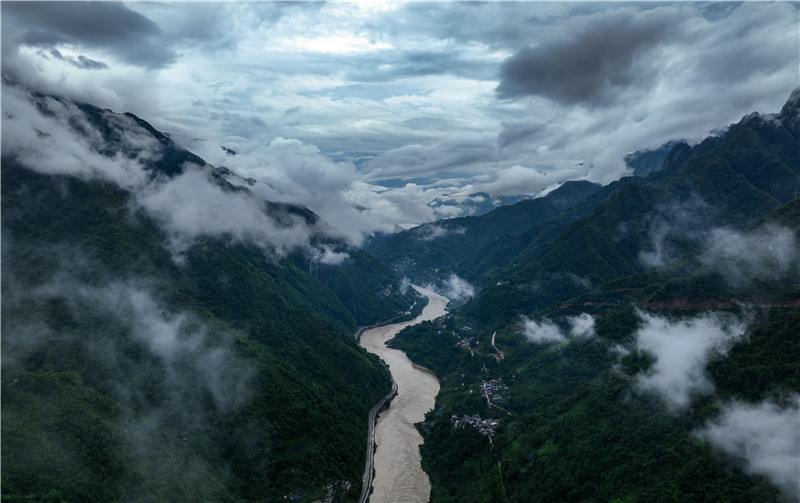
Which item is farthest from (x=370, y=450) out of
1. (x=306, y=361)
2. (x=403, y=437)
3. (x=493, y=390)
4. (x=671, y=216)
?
(x=671, y=216)

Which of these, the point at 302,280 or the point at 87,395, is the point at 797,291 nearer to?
the point at 87,395

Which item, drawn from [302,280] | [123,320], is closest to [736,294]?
[123,320]

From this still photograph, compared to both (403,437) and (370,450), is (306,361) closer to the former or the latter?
(370,450)

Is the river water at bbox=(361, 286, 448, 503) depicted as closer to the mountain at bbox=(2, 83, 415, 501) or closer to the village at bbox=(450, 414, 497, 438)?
the mountain at bbox=(2, 83, 415, 501)

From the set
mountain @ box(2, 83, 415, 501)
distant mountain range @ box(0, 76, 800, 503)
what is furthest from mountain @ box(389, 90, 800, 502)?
mountain @ box(2, 83, 415, 501)

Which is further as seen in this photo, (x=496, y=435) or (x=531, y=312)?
(x=531, y=312)
